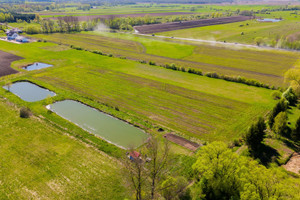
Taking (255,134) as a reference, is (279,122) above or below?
above

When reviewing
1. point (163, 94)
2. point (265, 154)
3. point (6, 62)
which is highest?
point (6, 62)

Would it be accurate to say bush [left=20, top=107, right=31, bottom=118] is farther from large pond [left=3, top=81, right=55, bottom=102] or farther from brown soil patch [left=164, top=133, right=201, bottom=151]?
brown soil patch [left=164, top=133, right=201, bottom=151]

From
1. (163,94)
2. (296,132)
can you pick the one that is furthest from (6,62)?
(296,132)

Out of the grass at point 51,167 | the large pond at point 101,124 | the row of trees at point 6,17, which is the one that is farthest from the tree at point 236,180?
the row of trees at point 6,17

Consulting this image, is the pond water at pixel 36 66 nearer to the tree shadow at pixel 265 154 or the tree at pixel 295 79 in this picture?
the tree shadow at pixel 265 154

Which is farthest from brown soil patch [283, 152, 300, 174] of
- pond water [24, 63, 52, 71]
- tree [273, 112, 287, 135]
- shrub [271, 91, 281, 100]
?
pond water [24, 63, 52, 71]

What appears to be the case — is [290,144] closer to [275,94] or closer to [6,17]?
[275,94]

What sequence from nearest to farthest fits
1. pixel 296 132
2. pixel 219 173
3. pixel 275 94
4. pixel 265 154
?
pixel 219 173
pixel 265 154
pixel 296 132
pixel 275 94

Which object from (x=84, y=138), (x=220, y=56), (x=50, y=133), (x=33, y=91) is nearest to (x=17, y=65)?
(x=33, y=91)
